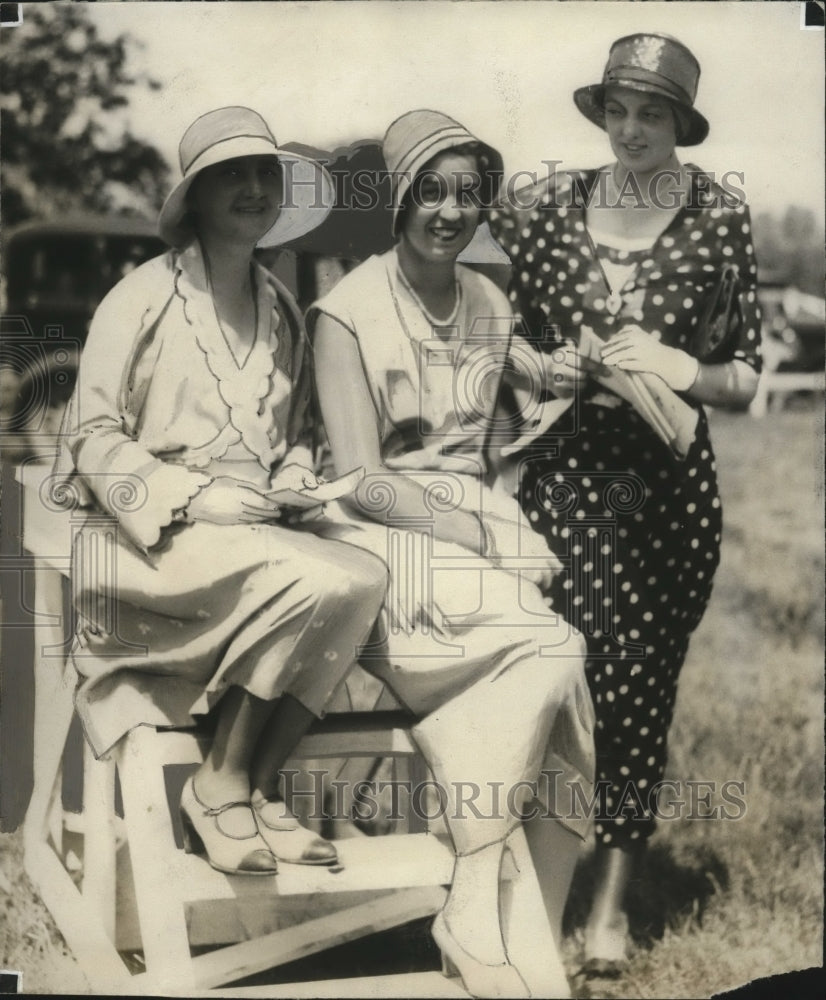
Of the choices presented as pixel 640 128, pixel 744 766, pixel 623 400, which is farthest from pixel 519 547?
pixel 640 128

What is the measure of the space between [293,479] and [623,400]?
115cm

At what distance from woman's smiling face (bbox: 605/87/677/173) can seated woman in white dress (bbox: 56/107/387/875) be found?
1.04 meters

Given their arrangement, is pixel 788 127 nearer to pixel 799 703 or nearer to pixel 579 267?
pixel 579 267

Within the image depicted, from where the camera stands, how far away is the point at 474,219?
16.4ft

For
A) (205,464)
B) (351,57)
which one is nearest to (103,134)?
(351,57)

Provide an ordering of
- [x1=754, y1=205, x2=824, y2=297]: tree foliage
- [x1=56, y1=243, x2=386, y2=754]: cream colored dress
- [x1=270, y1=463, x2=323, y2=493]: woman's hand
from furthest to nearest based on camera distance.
Answer: [x1=754, y1=205, x2=824, y2=297]: tree foliage
[x1=270, y1=463, x2=323, y2=493]: woman's hand
[x1=56, y1=243, x2=386, y2=754]: cream colored dress

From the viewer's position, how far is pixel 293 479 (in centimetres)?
495

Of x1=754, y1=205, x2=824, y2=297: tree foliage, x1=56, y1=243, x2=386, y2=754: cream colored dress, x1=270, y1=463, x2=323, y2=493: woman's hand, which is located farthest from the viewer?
x1=754, y1=205, x2=824, y2=297: tree foliage

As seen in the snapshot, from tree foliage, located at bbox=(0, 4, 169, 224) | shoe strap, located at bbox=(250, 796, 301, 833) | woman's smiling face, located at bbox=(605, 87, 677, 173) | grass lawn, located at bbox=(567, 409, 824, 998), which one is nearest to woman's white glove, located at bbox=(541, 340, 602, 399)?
grass lawn, located at bbox=(567, 409, 824, 998)

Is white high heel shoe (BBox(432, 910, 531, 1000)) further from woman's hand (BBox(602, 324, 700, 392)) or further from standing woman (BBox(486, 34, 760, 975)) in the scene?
woman's hand (BBox(602, 324, 700, 392))

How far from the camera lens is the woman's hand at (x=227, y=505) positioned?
4.89m

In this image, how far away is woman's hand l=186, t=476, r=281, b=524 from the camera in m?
4.89

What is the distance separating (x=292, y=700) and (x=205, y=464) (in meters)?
0.84

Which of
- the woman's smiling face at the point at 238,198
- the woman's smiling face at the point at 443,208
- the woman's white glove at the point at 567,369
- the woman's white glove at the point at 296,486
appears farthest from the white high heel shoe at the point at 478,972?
the woman's smiling face at the point at 238,198
